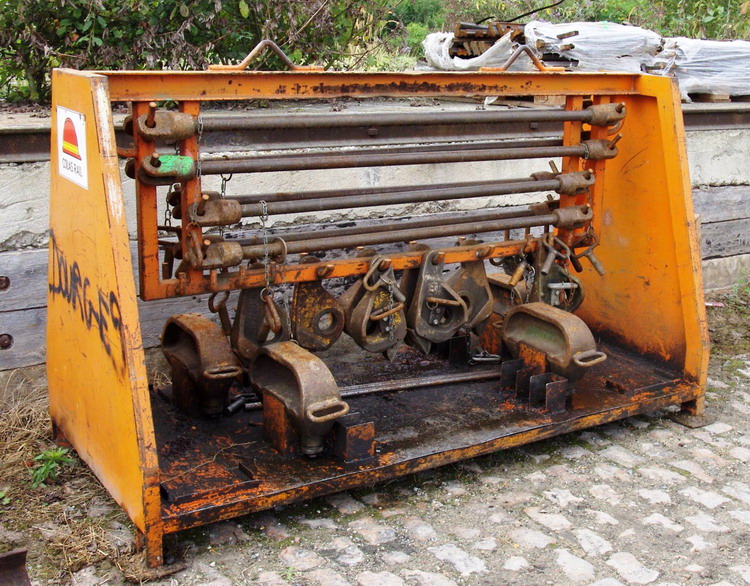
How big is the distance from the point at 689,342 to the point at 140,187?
249cm

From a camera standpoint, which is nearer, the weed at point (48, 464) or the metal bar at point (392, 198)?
the metal bar at point (392, 198)

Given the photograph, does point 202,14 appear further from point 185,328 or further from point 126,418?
point 126,418

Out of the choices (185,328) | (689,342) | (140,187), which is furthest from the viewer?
(689,342)

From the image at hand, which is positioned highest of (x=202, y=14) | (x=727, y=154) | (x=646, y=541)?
(x=202, y=14)

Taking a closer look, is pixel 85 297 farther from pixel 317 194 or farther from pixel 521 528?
pixel 521 528

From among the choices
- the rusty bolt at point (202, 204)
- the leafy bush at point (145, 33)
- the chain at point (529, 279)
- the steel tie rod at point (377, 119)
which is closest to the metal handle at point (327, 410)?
the rusty bolt at point (202, 204)

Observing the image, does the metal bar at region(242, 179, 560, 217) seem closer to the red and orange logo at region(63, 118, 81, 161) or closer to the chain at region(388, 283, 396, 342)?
the chain at region(388, 283, 396, 342)

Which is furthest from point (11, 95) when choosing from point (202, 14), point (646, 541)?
point (646, 541)

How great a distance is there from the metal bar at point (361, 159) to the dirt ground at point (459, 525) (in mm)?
1218

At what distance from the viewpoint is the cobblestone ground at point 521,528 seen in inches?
112

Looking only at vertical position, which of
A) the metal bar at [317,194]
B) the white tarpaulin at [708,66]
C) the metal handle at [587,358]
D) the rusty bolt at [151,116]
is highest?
the white tarpaulin at [708,66]

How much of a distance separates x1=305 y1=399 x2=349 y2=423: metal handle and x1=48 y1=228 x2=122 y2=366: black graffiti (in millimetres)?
661

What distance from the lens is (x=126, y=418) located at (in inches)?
110

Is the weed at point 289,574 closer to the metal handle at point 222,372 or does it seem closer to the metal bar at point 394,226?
the metal handle at point 222,372
